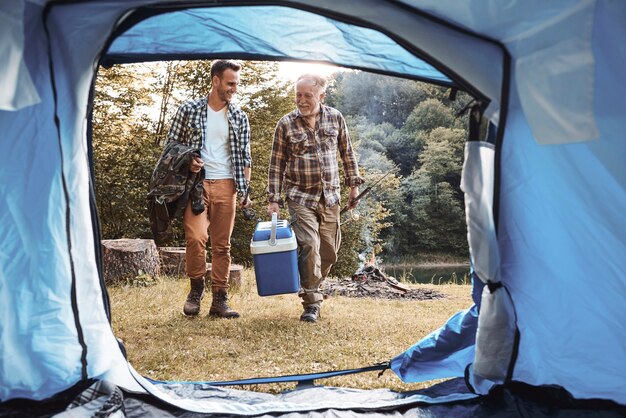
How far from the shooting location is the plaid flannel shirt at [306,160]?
4207 mm

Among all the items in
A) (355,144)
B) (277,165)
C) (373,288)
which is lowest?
(373,288)

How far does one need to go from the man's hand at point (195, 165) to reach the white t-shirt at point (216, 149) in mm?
110

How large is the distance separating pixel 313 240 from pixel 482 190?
2.16m

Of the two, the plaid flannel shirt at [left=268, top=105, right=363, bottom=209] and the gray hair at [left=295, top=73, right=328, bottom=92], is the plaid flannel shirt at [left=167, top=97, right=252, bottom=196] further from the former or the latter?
the gray hair at [left=295, top=73, right=328, bottom=92]

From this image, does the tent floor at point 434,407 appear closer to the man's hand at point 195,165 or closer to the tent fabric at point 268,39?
the tent fabric at point 268,39

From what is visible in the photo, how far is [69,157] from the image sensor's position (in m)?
2.26

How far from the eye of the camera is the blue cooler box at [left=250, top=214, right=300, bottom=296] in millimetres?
3922

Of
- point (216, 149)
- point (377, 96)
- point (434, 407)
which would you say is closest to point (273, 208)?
point (216, 149)

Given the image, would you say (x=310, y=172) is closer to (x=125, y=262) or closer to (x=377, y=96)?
(x=125, y=262)

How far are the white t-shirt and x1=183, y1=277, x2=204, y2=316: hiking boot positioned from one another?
Answer: 72 cm

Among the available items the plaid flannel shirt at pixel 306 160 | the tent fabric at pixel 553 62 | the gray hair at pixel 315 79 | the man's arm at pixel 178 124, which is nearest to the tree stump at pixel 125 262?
the man's arm at pixel 178 124

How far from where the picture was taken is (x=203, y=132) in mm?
4070

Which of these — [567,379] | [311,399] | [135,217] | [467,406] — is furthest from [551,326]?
[135,217]

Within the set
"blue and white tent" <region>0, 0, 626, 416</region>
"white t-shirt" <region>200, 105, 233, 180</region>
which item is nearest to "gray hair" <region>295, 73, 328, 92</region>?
"white t-shirt" <region>200, 105, 233, 180</region>
